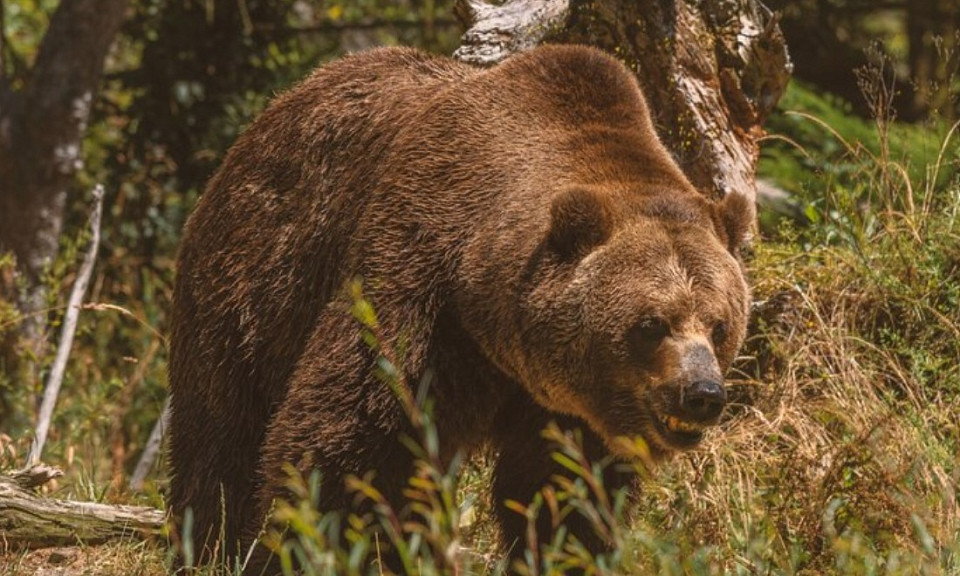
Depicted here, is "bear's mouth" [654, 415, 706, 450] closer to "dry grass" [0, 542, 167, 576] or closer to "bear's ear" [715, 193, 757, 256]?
"bear's ear" [715, 193, 757, 256]

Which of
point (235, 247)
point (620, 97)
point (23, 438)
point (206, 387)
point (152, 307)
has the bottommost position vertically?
point (152, 307)

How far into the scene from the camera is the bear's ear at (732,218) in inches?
214

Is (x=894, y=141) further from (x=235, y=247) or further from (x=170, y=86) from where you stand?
(x=170, y=86)

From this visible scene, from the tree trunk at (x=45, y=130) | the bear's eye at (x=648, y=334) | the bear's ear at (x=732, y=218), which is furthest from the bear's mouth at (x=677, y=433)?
the tree trunk at (x=45, y=130)

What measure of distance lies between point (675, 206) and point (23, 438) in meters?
3.39

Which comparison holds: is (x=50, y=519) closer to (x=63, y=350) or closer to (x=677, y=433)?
(x=63, y=350)

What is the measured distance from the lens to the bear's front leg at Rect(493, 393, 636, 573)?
18.4 feet

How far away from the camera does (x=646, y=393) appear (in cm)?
501

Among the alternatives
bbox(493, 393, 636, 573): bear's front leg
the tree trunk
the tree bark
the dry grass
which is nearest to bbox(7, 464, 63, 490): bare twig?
the dry grass

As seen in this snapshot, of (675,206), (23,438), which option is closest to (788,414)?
(675,206)

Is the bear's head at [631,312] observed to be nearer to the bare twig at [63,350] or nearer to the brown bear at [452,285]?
the brown bear at [452,285]

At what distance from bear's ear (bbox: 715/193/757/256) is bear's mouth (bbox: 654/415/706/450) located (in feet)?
2.55

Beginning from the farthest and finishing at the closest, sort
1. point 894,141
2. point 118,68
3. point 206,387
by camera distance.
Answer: point 118,68, point 894,141, point 206,387

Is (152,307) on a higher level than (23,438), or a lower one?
lower
